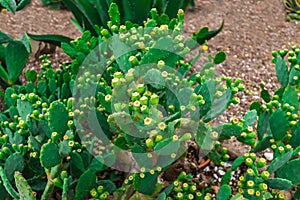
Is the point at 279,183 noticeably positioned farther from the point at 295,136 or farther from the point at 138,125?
the point at 138,125

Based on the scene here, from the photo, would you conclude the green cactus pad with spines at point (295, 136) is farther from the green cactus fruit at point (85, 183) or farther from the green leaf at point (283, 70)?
the green cactus fruit at point (85, 183)

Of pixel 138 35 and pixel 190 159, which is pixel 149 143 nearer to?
pixel 138 35

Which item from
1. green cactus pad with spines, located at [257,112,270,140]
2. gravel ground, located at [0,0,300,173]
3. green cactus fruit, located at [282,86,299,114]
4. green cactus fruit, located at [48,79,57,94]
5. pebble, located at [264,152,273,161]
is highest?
green cactus fruit, located at [48,79,57,94]

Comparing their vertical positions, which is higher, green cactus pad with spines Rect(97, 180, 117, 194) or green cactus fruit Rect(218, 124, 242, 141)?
green cactus fruit Rect(218, 124, 242, 141)

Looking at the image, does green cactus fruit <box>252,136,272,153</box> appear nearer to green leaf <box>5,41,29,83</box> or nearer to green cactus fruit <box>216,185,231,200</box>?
green cactus fruit <box>216,185,231,200</box>

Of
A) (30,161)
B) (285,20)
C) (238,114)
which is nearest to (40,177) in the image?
(30,161)

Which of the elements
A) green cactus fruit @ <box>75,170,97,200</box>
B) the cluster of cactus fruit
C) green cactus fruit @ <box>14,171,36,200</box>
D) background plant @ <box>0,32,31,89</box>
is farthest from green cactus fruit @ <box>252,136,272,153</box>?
background plant @ <box>0,32,31,89</box>
